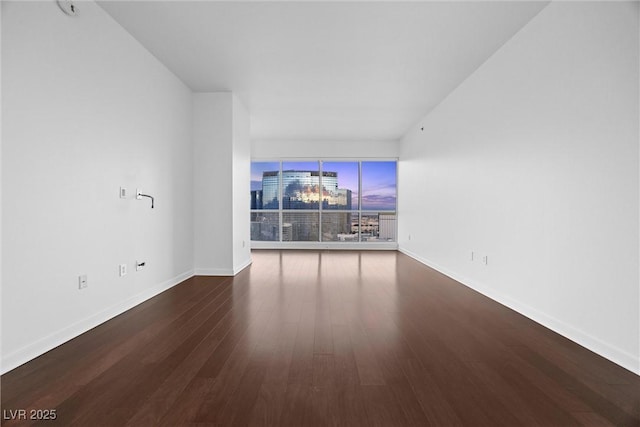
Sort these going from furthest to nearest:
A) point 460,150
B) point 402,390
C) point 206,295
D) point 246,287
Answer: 1. point 460,150
2. point 246,287
3. point 206,295
4. point 402,390

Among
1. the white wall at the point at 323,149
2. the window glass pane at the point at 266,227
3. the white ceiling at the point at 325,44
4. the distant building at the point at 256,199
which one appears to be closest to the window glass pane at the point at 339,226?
the window glass pane at the point at 266,227

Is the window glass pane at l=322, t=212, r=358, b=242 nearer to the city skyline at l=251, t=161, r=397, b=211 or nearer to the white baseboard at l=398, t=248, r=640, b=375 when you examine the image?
the city skyline at l=251, t=161, r=397, b=211

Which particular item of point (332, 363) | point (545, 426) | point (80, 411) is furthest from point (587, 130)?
point (80, 411)

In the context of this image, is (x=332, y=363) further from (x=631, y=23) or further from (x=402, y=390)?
(x=631, y=23)

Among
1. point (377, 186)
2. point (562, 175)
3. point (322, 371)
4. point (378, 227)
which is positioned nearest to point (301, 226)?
point (378, 227)

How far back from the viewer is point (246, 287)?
152 inches

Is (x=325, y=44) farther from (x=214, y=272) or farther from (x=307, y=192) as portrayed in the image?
(x=307, y=192)

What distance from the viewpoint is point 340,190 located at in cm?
803

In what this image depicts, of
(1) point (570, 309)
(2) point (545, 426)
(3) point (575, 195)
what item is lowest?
(2) point (545, 426)

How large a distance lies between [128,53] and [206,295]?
257cm

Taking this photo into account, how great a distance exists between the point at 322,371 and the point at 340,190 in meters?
6.39

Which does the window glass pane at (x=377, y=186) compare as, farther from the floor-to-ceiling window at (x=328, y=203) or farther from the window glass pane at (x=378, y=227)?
the window glass pane at (x=378, y=227)

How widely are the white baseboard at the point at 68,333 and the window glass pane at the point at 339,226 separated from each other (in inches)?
192

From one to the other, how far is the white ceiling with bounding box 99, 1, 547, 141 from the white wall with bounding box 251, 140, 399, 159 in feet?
9.04
